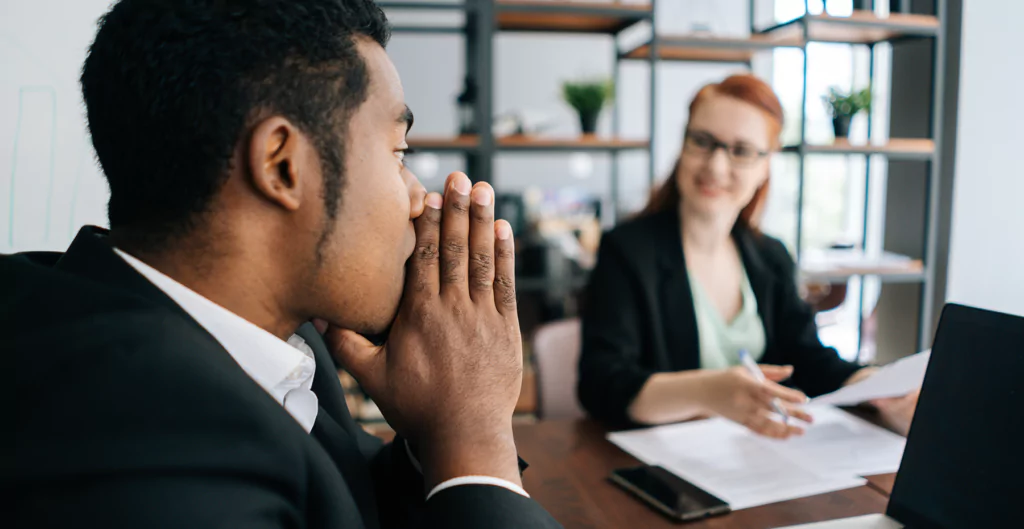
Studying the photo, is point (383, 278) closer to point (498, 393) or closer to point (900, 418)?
point (498, 393)

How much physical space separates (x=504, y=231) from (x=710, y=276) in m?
1.14

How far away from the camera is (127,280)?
1.93 feet

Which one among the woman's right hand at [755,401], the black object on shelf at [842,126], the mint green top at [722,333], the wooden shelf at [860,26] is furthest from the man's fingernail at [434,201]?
the black object on shelf at [842,126]

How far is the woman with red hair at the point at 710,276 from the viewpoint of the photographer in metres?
1.69

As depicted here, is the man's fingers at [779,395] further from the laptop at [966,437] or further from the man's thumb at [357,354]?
the man's thumb at [357,354]

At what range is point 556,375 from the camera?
1825 mm

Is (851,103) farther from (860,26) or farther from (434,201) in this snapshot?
(434,201)

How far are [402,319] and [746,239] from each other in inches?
53.2

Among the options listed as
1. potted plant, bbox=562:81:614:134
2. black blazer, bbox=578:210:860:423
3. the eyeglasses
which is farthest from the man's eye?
potted plant, bbox=562:81:614:134

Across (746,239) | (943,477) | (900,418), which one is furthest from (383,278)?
(746,239)

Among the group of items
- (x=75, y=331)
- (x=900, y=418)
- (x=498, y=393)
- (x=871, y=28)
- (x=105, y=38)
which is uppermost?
(x=871, y=28)

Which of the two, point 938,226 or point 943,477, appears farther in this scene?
point 938,226

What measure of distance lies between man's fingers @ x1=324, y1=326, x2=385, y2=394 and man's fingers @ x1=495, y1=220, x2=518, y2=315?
14 cm

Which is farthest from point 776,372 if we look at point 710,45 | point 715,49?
point 715,49
